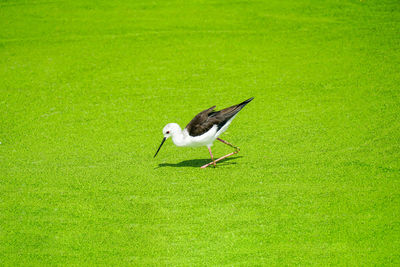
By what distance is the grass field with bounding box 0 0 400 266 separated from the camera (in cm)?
439

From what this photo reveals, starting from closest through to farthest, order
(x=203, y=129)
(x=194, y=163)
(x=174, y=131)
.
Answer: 1. (x=203, y=129)
2. (x=174, y=131)
3. (x=194, y=163)

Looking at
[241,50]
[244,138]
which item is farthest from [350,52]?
[244,138]

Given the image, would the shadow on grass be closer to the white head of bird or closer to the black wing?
the white head of bird

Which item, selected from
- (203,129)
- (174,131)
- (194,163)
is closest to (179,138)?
(174,131)

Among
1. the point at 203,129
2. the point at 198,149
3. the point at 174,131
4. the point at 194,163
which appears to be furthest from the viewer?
the point at 198,149

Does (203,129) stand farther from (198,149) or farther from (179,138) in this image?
(198,149)

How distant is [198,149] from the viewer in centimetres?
681

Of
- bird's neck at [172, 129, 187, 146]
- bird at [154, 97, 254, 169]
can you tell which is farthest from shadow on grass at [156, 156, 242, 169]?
bird's neck at [172, 129, 187, 146]

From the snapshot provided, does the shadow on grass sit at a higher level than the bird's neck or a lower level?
lower

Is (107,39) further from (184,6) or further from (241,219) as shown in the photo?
(241,219)

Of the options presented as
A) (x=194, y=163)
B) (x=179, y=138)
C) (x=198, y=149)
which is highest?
(x=198, y=149)

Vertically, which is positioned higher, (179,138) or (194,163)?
(179,138)

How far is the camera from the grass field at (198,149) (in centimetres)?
439

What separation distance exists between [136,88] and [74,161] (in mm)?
2486
